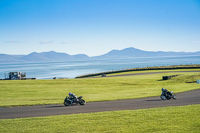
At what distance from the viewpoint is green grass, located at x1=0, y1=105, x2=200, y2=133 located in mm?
11484

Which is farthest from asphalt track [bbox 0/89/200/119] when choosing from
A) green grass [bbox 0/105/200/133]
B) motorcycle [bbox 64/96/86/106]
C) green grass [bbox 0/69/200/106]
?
green grass [bbox 0/69/200/106]

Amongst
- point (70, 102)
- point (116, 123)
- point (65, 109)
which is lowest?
point (65, 109)

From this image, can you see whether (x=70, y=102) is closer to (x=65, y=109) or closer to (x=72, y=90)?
(x=65, y=109)

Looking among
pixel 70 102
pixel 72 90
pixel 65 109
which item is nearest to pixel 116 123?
pixel 65 109

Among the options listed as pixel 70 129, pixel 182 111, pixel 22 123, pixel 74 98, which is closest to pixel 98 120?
pixel 70 129

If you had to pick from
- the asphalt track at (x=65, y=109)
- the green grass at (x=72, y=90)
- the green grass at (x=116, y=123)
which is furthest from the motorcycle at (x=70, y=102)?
the green grass at (x=116, y=123)

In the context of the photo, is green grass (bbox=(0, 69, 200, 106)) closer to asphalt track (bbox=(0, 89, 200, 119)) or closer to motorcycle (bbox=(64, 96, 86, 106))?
motorcycle (bbox=(64, 96, 86, 106))

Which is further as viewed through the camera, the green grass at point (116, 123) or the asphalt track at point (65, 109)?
the asphalt track at point (65, 109)

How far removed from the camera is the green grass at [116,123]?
11484 millimetres

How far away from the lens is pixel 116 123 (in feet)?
41.7

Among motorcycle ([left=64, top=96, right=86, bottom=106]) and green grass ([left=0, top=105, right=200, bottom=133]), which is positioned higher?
motorcycle ([left=64, top=96, right=86, bottom=106])

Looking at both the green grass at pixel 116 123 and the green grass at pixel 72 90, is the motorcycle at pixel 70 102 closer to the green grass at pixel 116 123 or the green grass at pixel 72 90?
the green grass at pixel 72 90

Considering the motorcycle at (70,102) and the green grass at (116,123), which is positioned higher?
the motorcycle at (70,102)

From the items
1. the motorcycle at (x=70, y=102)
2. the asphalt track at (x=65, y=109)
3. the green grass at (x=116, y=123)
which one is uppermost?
the motorcycle at (x=70, y=102)
